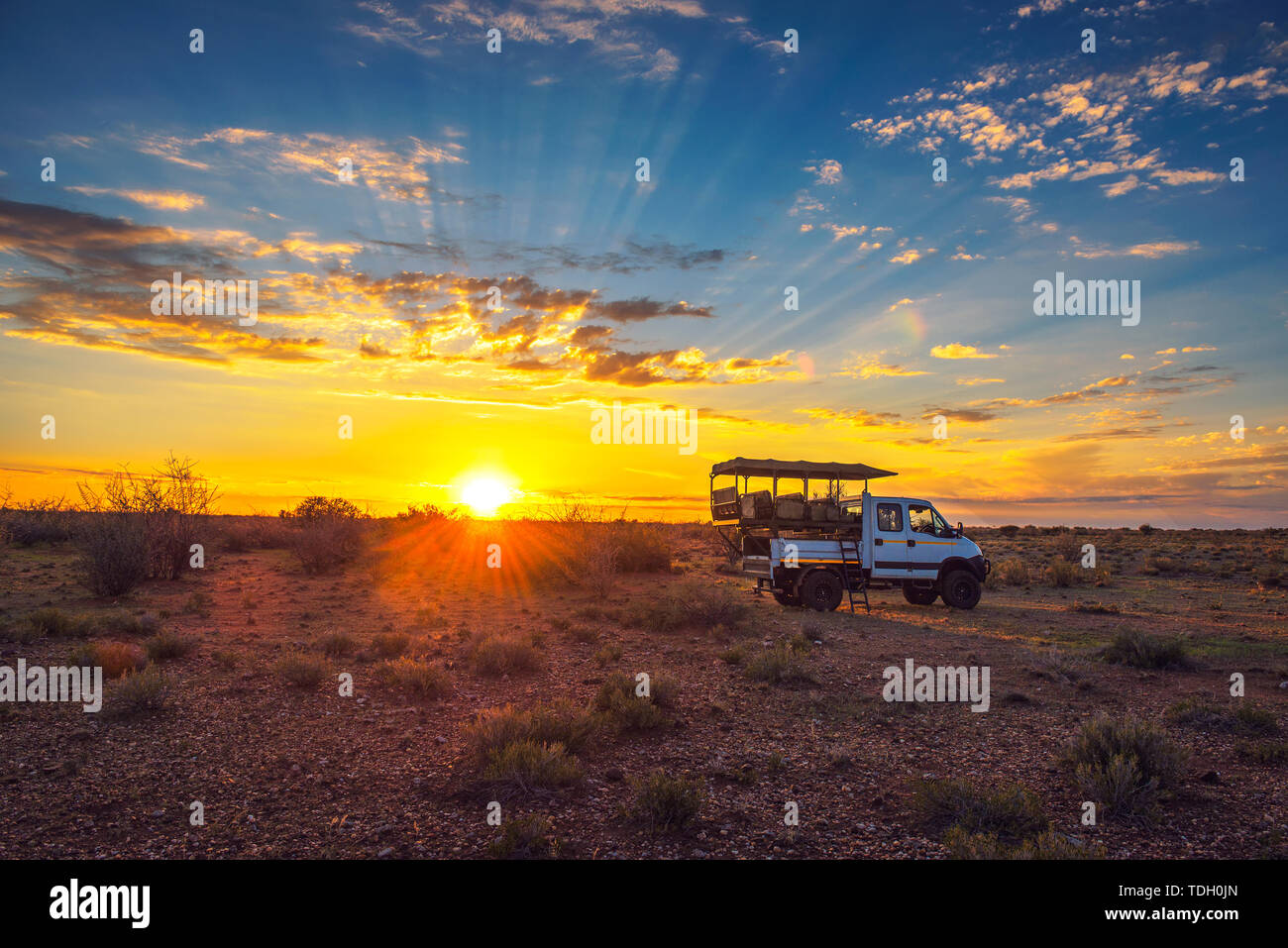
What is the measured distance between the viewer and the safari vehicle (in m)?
17.9

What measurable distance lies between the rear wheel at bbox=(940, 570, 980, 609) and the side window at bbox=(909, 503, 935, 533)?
1425 millimetres

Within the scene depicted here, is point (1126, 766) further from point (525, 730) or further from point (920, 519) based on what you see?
point (920, 519)

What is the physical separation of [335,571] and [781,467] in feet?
53.8

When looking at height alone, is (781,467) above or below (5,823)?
above

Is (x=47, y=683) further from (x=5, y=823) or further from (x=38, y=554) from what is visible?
(x=38, y=554)

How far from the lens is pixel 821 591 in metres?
18.0

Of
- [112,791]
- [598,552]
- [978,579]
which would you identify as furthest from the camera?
[598,552]

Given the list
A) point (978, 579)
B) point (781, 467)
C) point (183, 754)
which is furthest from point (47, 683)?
point (978, 579)

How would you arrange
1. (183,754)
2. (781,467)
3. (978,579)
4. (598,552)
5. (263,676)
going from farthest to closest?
(598,552), (978,579), (781,467), (263,676), (183,754)

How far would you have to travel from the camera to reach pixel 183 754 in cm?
725

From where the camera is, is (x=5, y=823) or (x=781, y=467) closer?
(x=5, y=823)

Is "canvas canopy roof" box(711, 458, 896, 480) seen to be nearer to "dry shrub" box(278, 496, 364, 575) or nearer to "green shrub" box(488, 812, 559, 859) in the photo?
"green shrub" box(488, 812, 559, 859)

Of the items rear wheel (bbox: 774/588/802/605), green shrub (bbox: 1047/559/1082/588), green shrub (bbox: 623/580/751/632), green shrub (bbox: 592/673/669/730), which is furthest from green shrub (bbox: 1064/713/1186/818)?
green shrub (bbox: 1047/559/1082/588)

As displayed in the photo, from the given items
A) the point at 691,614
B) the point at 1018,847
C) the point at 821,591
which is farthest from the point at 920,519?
the point at 1018,847
